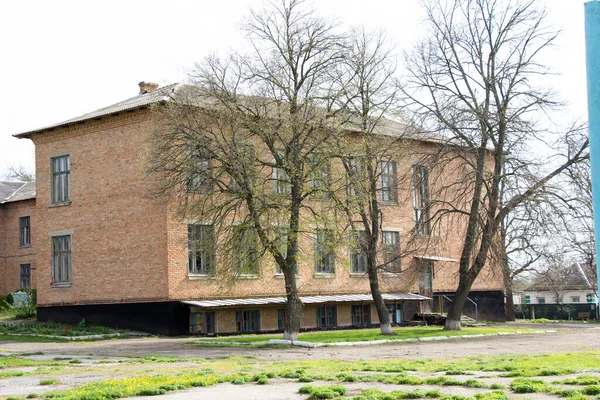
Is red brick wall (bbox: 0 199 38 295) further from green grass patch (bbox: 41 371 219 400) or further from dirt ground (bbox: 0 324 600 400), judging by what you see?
green grass patch (bbox: 41 371 219 400)

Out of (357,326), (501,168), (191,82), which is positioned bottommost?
(357,326)

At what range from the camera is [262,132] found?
2747 centimetres

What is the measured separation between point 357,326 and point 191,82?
18459 millimetres

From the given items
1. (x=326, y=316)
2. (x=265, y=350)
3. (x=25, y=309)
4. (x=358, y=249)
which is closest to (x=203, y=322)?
(x=326, y=316)

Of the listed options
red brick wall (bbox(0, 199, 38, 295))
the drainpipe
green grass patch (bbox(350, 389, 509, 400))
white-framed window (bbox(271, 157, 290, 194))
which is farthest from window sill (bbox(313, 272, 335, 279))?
the drainpipe

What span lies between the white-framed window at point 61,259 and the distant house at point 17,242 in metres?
13.8

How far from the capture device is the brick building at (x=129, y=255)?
34.4m

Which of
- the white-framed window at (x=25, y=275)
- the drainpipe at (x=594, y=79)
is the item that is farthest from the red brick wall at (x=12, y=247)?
the drainpipe at (x=594, y=79)

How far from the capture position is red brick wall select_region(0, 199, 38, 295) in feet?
171

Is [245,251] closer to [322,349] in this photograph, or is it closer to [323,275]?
[322,349]

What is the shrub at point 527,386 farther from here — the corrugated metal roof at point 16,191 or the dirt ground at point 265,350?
the corrugated metal roof at point 16,191

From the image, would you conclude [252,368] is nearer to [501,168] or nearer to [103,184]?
[501,168]

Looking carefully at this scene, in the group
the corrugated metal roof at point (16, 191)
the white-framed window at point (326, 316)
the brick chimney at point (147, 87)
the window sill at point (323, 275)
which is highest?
the brick chimney at point (147, 87)

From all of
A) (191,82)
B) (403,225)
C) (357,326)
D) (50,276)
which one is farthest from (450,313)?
(50,276)
